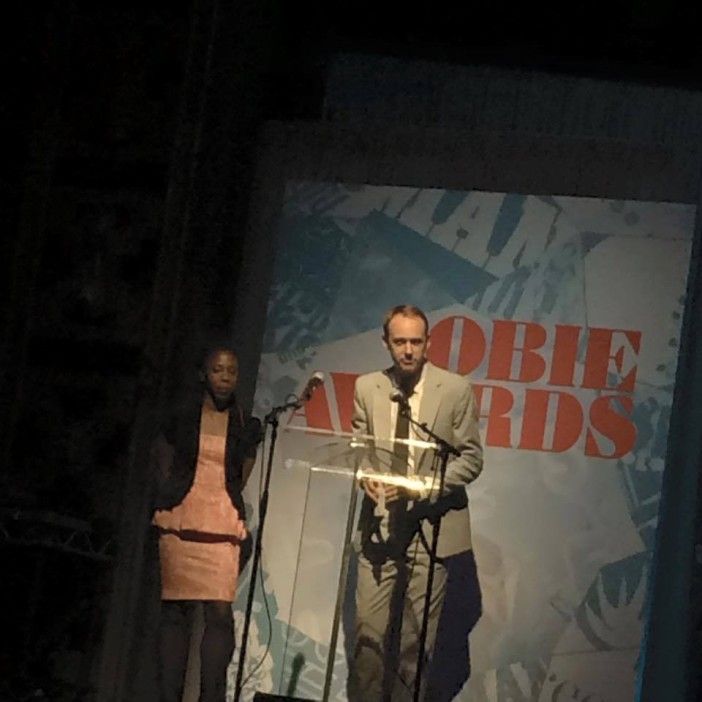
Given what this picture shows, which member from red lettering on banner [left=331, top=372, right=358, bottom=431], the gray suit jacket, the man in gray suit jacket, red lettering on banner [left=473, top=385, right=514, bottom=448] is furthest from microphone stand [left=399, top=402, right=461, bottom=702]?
red lettering on banner [left=331, top=372, right=358, bottom=431]

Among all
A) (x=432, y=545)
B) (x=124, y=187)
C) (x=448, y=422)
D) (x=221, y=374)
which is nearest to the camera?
(x=432, y=545)

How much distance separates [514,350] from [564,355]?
0.52 ft

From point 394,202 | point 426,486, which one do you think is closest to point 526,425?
point 426,486

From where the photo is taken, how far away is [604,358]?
420 cm

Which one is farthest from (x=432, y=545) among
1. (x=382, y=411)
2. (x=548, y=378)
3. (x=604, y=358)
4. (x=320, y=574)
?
(x=604, y=358)

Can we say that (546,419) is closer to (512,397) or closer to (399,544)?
(512,397)

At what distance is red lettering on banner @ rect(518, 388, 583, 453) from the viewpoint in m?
4.18

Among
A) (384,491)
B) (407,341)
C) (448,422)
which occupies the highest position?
(407,341)

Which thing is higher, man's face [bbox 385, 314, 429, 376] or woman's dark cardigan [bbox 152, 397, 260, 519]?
man's face [bbox 385, 314, 429, 376]

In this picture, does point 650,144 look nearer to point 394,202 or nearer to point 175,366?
point 394,202

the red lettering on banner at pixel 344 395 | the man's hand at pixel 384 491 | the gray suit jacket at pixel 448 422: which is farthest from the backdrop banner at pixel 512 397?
the man's hand at pixel 384 491

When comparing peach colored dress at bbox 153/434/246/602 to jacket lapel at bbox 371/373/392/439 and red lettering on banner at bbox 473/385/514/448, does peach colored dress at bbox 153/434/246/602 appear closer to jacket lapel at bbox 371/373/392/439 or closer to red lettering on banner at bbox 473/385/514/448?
jacket lapel at bbox 371/373/392/439

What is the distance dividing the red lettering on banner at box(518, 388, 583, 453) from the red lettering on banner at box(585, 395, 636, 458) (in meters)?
0.04

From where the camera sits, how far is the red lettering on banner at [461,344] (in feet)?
14.1
